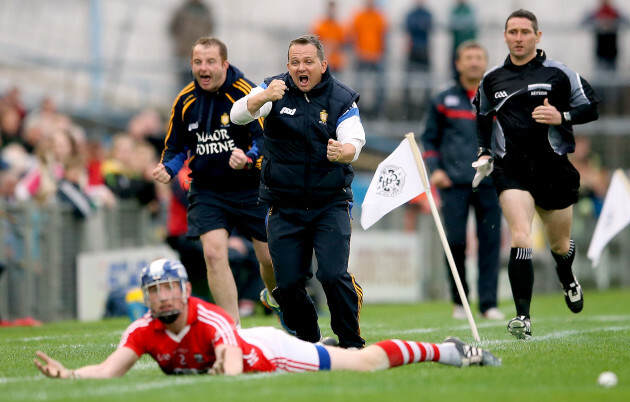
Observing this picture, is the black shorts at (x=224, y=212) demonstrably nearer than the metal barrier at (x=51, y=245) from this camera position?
Yes

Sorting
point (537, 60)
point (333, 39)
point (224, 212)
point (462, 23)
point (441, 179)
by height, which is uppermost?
point (462, 23)

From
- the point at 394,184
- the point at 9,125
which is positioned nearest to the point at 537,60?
the point at 394,184

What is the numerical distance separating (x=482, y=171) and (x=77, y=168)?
6.86 meters

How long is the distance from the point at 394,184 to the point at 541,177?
1.28 metres

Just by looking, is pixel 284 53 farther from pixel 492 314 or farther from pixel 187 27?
pixel 492 314

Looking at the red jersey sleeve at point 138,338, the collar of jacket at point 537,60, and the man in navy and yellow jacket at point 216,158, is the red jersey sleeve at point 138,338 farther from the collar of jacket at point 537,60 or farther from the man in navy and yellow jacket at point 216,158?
the collar of jacket at point 537,60

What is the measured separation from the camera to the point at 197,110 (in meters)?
10.3

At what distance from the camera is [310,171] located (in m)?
8.57

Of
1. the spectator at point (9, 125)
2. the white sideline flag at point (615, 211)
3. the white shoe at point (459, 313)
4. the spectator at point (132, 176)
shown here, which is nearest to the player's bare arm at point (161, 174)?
the white shoe at point (459, 313)

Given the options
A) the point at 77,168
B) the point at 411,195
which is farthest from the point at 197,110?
the point at 77,168

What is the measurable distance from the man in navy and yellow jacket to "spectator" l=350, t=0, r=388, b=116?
1129 centimetres

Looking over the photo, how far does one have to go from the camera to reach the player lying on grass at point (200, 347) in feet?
22.6

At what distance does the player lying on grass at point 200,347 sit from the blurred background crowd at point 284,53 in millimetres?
10460

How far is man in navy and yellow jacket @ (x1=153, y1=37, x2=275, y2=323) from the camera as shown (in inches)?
403
